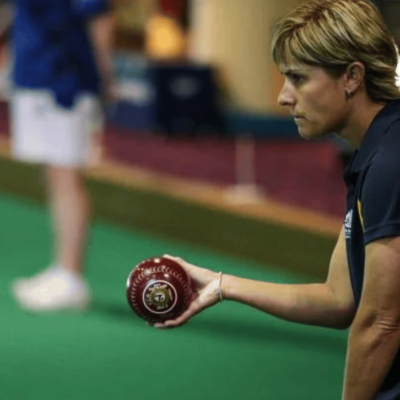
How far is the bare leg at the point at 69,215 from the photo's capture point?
571 cm

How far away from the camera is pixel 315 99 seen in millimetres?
2816

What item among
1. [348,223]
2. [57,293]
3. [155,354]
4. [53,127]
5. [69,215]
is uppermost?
[53,127]

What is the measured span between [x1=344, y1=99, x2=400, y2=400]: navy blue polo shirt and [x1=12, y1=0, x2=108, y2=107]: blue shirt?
3.05 m

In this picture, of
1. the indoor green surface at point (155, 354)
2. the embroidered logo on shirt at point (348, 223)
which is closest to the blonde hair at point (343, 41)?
the embroidered logo on shirt at point (348, 223)

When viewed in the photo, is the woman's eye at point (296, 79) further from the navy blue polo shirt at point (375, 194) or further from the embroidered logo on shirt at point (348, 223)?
the embroidered logo on shirt at point (348, 223)

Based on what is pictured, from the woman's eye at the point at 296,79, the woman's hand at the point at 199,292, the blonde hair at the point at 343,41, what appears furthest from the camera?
the woman's hand at the point at 199,292

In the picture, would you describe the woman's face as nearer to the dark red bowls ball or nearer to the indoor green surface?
the dark red bowls ball

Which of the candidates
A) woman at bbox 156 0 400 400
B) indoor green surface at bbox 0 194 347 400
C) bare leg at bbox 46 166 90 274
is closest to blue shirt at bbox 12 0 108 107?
bare leg at bbox 46 166 90 274

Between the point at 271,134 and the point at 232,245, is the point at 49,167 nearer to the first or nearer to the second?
the point at 232,245

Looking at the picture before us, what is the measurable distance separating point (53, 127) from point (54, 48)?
32cm

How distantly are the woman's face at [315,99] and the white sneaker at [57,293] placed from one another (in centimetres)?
299

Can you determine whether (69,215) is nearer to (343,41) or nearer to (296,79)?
(296,79)

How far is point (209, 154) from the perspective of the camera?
8.90 meters

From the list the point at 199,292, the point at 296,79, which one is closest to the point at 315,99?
the point at 296,79
